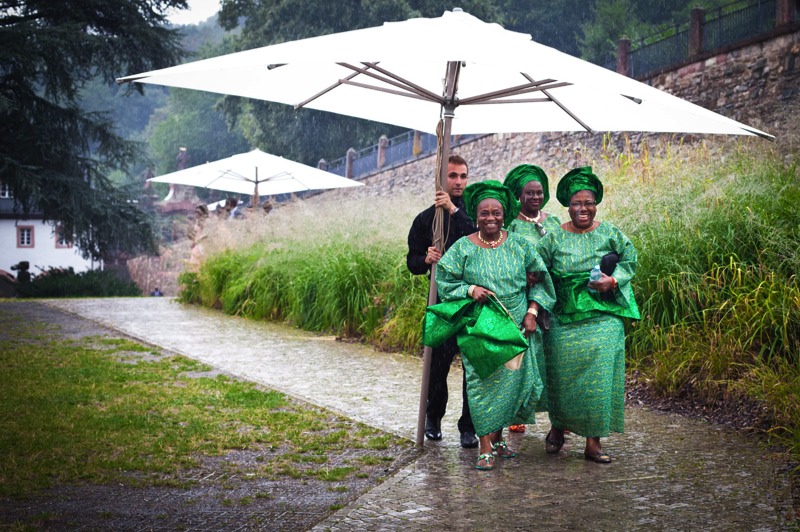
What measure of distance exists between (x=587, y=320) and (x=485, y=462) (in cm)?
98

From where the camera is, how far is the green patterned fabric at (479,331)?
4234mm

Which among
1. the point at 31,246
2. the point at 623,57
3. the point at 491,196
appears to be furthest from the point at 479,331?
the point at 31,246

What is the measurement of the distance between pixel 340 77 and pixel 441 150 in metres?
1.05

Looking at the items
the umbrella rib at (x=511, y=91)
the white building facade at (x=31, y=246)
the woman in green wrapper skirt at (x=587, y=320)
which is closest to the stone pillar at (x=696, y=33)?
the umbrella rib at (x=511, y=91)

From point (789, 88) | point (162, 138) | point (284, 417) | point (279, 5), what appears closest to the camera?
point (284, 417)

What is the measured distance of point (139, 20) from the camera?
2241 cm

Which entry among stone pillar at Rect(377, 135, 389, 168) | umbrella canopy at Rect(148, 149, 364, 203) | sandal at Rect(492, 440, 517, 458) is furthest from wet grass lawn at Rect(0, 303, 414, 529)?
stone pillar at Rect(377, 135, 389, 168)

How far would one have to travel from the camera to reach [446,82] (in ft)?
16.7

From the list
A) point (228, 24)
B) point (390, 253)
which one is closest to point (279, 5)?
point (228, 24)

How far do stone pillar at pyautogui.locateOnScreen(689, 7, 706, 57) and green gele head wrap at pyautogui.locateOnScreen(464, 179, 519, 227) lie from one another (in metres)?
14.4

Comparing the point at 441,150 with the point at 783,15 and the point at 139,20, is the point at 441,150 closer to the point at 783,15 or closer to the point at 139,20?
the point at 783,15

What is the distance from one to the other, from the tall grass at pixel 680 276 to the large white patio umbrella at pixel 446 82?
152 cm

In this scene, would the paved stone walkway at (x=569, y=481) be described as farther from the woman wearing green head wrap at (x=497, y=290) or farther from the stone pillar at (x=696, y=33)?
the stone pillar at (x=696, y=33)

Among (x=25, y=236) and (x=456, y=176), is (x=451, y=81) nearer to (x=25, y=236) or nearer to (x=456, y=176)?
(x=456, y=176)
